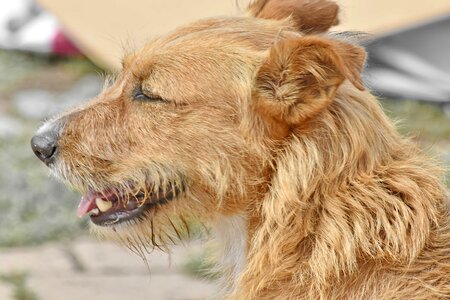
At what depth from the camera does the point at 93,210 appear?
4.17 meters

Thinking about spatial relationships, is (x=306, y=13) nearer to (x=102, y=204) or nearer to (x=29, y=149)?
(x=102, y=204)

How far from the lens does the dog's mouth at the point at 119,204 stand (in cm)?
401

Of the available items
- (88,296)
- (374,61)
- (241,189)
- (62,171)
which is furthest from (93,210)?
(374,61)

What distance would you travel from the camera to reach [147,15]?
889 cm

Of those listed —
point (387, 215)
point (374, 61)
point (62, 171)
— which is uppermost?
point (62, 171)

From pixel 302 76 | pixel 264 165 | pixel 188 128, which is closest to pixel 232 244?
pixel 264 165

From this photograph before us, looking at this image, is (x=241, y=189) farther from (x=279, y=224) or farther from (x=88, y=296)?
(x=88, y=296)

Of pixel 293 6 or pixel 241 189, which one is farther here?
pixel 293 6

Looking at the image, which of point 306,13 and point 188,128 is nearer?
point 188,128

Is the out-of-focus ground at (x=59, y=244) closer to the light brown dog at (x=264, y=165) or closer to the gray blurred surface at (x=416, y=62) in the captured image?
the gray blurred surface at (x=416, y=62)

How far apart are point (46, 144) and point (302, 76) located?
3.71 ft

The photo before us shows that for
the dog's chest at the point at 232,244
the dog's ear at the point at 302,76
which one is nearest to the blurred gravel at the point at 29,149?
the dog's chest at the point at 232,244

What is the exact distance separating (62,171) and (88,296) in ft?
6.80

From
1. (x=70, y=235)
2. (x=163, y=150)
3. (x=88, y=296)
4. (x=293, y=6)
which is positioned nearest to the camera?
(x=163, y=150)
